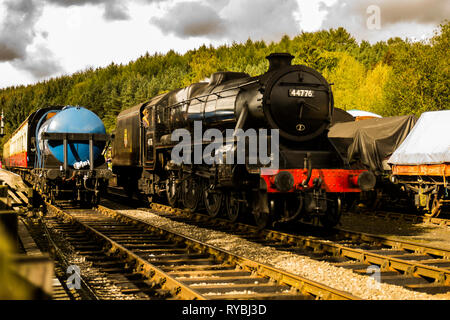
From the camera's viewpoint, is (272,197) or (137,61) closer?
(272,197)

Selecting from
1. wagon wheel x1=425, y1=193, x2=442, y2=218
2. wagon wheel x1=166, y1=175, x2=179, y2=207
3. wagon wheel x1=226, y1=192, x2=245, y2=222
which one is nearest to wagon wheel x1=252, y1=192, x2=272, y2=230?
wagon wheel x1=226, y1=192, x2=245, y2=222

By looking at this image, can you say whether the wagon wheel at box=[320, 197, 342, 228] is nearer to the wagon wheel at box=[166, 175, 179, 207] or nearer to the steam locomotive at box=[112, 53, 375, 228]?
the steam locomotive at box=[112, 53, 375, 228]

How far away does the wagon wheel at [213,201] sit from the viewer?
40.1 ft

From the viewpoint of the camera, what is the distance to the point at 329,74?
4181cm

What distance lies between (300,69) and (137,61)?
139 meters

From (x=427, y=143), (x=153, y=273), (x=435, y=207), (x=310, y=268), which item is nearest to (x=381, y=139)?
(x=427, y=143)

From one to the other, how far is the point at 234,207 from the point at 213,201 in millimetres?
1171

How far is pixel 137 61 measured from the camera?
142875mm

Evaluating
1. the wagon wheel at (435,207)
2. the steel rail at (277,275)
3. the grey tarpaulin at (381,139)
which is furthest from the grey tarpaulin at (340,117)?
the steel rail at (277,275)

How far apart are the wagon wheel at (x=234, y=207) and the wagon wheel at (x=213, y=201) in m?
0.30

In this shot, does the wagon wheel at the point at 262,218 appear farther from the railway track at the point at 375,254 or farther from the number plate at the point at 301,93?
the number plate at the point at 301,93

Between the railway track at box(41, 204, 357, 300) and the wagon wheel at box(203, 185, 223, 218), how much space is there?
202 cm

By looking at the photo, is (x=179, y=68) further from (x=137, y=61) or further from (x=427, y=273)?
(x=427, y=273)
